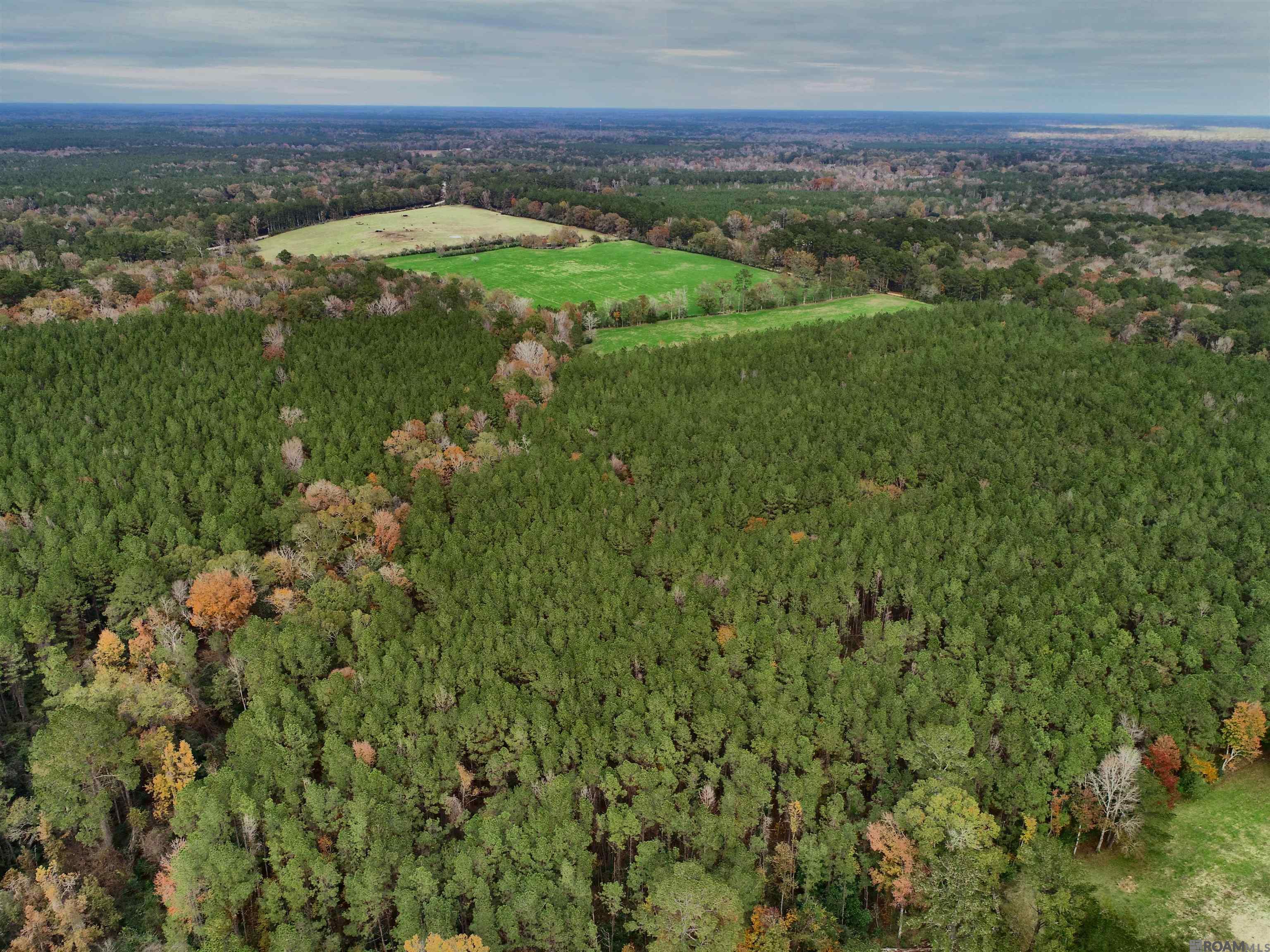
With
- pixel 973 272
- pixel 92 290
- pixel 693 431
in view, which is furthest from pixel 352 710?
pixel 973 272

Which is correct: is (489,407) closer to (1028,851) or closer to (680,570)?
(680,570)

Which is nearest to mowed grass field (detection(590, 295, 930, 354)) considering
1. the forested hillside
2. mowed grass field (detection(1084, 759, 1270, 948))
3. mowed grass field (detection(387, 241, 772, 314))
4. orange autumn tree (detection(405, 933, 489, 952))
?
mowed grass field (detection(387, 241, 772, 314))

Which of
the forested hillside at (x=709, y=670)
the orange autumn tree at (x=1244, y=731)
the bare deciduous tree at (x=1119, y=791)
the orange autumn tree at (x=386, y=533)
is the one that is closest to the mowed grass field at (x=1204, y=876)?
the orange autumn tree at (x=1244, y=731)

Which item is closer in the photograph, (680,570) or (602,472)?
(680,570)

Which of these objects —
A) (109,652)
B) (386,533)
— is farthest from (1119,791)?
(109,652)

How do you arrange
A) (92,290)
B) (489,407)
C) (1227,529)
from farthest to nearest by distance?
(92,290)
(489,407)
(1227,529)

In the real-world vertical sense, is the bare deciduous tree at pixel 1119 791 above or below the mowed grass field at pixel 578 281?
below

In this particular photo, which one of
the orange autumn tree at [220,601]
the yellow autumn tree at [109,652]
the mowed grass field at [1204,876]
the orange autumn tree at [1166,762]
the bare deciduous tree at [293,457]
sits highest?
the bare deciduous tree at [293,457]

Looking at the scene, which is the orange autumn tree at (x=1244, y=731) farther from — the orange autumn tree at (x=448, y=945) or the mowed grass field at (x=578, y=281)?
the mowed grass field at (x=578, y=281)
